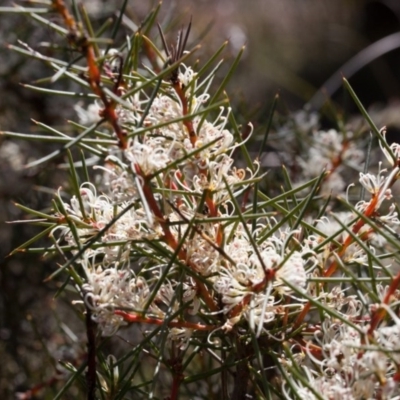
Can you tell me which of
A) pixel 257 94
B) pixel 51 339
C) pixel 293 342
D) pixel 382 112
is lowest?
pixel 257 94

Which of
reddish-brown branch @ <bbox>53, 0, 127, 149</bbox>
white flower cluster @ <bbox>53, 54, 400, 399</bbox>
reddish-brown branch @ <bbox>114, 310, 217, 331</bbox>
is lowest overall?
reddish-brown branch @ <bbox>114, 310, 217, 331</bbox>

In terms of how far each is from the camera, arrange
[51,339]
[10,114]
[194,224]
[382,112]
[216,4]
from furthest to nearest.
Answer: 1. [216,4]
2. [382,112]
3. [10,114]
4. [51,339]
5. [194,224]

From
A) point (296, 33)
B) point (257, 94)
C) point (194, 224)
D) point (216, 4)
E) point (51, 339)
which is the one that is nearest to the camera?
point (194, 224)

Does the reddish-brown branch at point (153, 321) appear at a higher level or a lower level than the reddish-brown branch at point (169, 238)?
lower

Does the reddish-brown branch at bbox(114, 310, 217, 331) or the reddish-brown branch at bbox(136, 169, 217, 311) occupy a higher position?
the reddish-brown branch at bbox(136, 169, 217, 311)

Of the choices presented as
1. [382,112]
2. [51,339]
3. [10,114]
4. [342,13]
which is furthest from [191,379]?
[342,13]

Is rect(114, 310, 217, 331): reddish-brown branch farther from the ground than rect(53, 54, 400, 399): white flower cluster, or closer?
closer

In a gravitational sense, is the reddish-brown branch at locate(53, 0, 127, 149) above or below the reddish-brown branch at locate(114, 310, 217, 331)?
above

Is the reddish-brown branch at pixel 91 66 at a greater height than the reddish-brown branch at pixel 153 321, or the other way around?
the reddish-brown branch at pixel 91 66

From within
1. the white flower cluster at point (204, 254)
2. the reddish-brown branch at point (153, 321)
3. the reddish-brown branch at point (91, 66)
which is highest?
the reddish-brown branch at point (91, 66)

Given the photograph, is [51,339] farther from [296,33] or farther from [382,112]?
[296,33]

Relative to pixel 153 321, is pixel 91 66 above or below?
above
